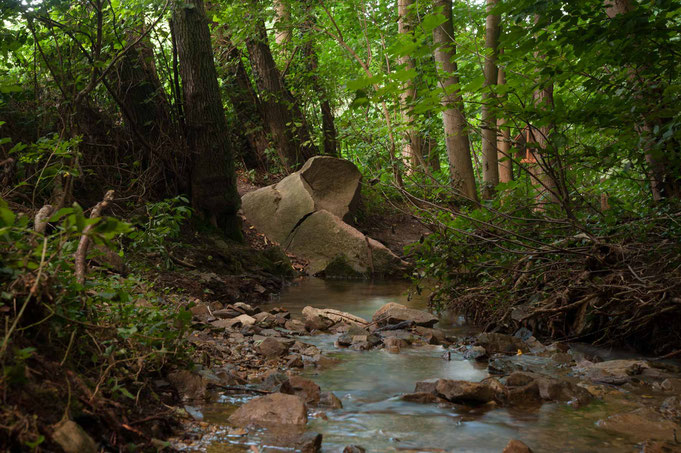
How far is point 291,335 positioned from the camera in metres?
5.40

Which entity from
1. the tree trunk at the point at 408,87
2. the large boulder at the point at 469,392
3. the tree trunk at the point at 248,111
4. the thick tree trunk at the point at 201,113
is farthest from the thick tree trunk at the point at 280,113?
the large boulder at the point at 469,392

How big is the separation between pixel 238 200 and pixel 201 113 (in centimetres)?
157

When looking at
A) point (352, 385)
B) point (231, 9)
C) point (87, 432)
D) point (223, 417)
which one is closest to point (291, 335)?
point (352, 385)

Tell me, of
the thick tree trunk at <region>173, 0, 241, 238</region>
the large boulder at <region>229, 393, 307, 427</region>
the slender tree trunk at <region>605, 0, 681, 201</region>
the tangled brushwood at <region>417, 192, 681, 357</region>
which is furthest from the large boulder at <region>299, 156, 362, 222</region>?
the large boulder at <region>229, 393, 307, 427</region>

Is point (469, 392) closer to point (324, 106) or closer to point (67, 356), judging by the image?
point (67, 356)

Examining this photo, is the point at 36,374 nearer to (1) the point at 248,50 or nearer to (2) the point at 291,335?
(2) the point at 291,335

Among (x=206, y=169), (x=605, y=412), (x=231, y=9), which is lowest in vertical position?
(x=605, y=412)

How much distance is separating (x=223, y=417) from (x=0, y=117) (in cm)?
649

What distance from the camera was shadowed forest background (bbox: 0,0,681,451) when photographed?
2.45 m

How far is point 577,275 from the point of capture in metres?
4.75

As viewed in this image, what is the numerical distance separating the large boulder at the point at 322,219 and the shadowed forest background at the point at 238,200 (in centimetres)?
59

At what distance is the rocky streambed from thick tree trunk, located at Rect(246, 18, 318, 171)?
9.26m

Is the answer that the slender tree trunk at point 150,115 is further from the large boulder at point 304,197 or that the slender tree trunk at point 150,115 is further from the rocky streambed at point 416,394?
the rocky streambed at point 416,394

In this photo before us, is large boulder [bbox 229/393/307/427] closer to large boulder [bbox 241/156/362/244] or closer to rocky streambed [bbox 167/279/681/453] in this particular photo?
rocky streambed [bbox 167/279/681/453]
